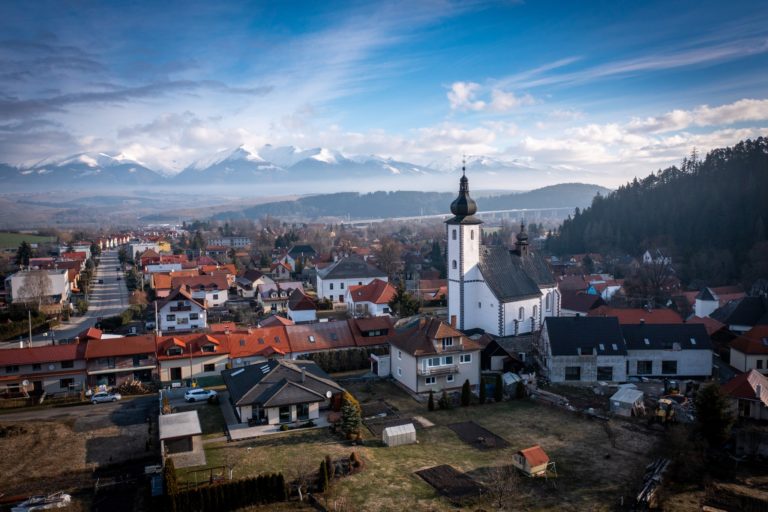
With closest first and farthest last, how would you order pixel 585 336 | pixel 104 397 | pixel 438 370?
pixel 104 397, pixel 438 370, pixel 585 336

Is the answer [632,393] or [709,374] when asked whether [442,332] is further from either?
[709,374]

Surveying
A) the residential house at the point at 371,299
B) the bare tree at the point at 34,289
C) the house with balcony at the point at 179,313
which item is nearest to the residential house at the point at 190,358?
the house with balcony at the point at 179,313

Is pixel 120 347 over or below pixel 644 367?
over

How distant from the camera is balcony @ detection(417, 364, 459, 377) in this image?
32250 millimetres

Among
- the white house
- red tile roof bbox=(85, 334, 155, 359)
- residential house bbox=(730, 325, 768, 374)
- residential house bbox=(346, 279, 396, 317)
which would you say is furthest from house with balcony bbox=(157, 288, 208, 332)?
residential house bbox=(730, 325, 768, 374)

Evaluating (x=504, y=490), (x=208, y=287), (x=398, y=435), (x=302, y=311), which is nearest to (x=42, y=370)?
(x=398, y=435)

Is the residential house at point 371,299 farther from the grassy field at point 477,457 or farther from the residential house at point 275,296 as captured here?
the grassy field at point 477,457

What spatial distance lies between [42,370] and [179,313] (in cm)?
1611

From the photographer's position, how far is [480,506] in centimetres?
1930

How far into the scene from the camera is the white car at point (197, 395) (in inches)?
1210

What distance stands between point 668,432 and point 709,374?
1389 centimetres

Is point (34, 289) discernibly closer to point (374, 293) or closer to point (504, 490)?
point (374, 293)

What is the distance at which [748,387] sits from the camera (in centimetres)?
2788

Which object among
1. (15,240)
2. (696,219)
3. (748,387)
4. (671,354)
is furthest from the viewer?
(15,240)
